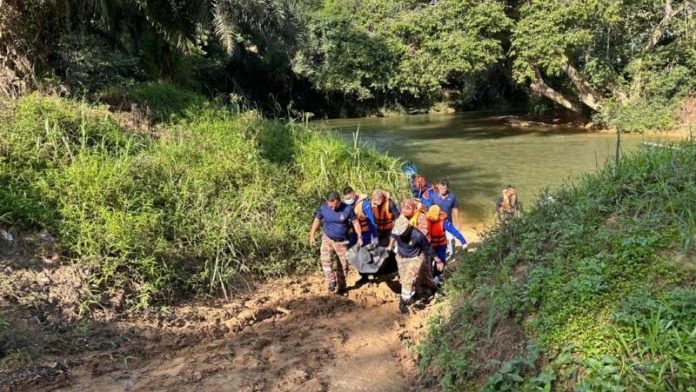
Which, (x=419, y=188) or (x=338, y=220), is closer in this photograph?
(x=338, y=220)

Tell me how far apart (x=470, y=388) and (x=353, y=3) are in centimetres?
3445

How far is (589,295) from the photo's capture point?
3697mm

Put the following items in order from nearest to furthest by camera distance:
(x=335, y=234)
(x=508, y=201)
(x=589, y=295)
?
(x=589, y=295) → (x=335, y=234) → (x=508, y=201)

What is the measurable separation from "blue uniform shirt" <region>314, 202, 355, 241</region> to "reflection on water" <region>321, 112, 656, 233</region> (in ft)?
15.0

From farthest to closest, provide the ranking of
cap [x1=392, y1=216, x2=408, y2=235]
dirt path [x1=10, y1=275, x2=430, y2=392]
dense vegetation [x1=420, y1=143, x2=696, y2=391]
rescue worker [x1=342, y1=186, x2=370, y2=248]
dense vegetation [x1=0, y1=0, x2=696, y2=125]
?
dense vegetation [x1=0, y1=0, x2=696, y2=125], rescue worker [x1=342, y1=186, x2=370, y2=248], cap [x1=392, y1=216, x2=408, y2=235], dirt path [x1=10, y1=275, x2=430, y2=392], dense vegetation [x1=420, y1=143, x2=696, y2=391]

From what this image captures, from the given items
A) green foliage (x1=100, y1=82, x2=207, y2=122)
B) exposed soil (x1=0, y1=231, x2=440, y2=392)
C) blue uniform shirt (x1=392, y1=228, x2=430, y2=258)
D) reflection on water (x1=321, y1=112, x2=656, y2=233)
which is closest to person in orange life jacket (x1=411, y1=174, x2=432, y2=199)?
exposed soil (x1=0, y1=231, x2=440, y2=392)

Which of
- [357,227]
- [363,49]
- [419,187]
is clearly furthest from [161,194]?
[363,49]

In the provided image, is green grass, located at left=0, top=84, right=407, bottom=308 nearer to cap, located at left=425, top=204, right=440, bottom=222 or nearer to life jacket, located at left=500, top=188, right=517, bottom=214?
cap, located at left=425, top=204, right=440, bottom=222

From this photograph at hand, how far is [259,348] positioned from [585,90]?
26.0m

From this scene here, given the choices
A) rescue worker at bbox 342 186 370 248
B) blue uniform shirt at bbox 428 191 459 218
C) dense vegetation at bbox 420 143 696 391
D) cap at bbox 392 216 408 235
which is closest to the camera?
dense vegetation at bbox 420 143 696 391

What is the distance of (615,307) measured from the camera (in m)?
3.52

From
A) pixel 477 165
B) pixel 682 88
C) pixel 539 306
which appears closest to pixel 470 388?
pixel 539 306

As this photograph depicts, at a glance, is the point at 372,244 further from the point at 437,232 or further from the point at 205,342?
the point at 205,342

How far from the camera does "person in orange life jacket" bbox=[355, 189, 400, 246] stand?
280 inches
